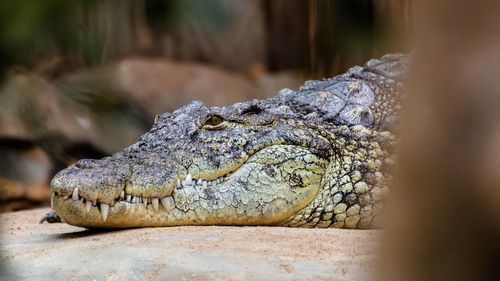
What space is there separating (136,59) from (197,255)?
262 inches

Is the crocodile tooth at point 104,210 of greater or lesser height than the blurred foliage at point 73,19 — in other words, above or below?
below

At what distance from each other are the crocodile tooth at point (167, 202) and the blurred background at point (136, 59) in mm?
727

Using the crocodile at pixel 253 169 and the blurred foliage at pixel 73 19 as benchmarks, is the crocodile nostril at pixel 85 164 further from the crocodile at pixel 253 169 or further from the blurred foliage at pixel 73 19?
the blurred foliage at pixel 73 19

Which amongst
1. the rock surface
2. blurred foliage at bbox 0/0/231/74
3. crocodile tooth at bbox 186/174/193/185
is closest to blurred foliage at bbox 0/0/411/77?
blurred foliage at bbox 0/0/231/74

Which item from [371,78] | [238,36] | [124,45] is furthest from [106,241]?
[238,36]

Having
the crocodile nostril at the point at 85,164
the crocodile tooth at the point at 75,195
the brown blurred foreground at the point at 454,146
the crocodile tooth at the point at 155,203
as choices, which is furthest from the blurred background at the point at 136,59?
the brown blurred foreground at the point at 454,146

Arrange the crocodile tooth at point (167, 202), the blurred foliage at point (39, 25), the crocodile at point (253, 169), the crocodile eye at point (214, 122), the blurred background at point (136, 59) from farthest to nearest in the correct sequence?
1. the crocodile eye at point (214, 122)
2. the crocodile tooth at point (167, 202)
3. the crocodile at point (253, 169)
4. the blurred background at point (136, 59)
5. the blurred foliage at point (39, 25)

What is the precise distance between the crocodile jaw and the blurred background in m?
0.56

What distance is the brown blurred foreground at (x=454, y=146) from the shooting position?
5.92ft

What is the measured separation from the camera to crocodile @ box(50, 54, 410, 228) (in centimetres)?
476

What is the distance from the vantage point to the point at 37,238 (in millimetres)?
5094

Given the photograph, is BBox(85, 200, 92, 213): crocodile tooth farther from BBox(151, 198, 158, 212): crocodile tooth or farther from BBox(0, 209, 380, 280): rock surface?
BBox(151, 198, 158, 212): crocodile tooth

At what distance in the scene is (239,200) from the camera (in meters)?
5.02

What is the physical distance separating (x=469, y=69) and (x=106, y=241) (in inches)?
117
